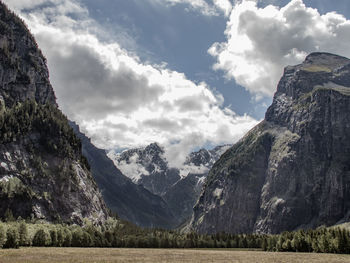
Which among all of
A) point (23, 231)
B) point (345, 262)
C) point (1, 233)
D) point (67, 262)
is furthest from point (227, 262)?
point (23, 231)

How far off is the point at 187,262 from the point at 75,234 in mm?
113790

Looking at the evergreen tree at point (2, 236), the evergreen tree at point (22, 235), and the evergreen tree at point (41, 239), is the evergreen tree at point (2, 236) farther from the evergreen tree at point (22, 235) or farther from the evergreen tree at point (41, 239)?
the evergreen tree at point (41, 239)

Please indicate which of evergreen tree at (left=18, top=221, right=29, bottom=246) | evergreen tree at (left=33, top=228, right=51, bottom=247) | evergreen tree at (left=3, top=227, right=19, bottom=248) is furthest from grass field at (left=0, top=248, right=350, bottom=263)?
evergreen tree at (left=33, top=228, right=51, bottom=247)

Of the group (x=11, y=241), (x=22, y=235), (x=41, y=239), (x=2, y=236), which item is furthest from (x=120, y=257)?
(x=41, y=239)

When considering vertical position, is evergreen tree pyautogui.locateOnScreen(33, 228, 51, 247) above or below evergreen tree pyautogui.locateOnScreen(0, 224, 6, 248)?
below

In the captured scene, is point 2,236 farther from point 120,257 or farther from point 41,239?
point 120,257

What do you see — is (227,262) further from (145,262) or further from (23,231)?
(23,231)

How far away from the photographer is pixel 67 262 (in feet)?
251

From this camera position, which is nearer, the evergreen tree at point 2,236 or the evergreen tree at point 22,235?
the evergreen tree at point 2,236

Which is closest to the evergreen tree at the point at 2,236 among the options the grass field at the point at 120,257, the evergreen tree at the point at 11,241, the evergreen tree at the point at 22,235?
the evergreen tree at the point at 11,241

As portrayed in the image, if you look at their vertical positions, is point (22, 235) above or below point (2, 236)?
below

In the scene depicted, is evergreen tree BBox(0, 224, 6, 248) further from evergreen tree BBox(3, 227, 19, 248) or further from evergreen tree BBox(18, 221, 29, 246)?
evergreen tree BBox(18, 221, 29, 246)

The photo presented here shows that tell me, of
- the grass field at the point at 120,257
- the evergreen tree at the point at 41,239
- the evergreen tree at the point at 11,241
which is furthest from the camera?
the evergreen tree at the point at 41,239

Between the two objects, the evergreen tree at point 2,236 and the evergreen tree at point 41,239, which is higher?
the evergreen tree at point 2,236
